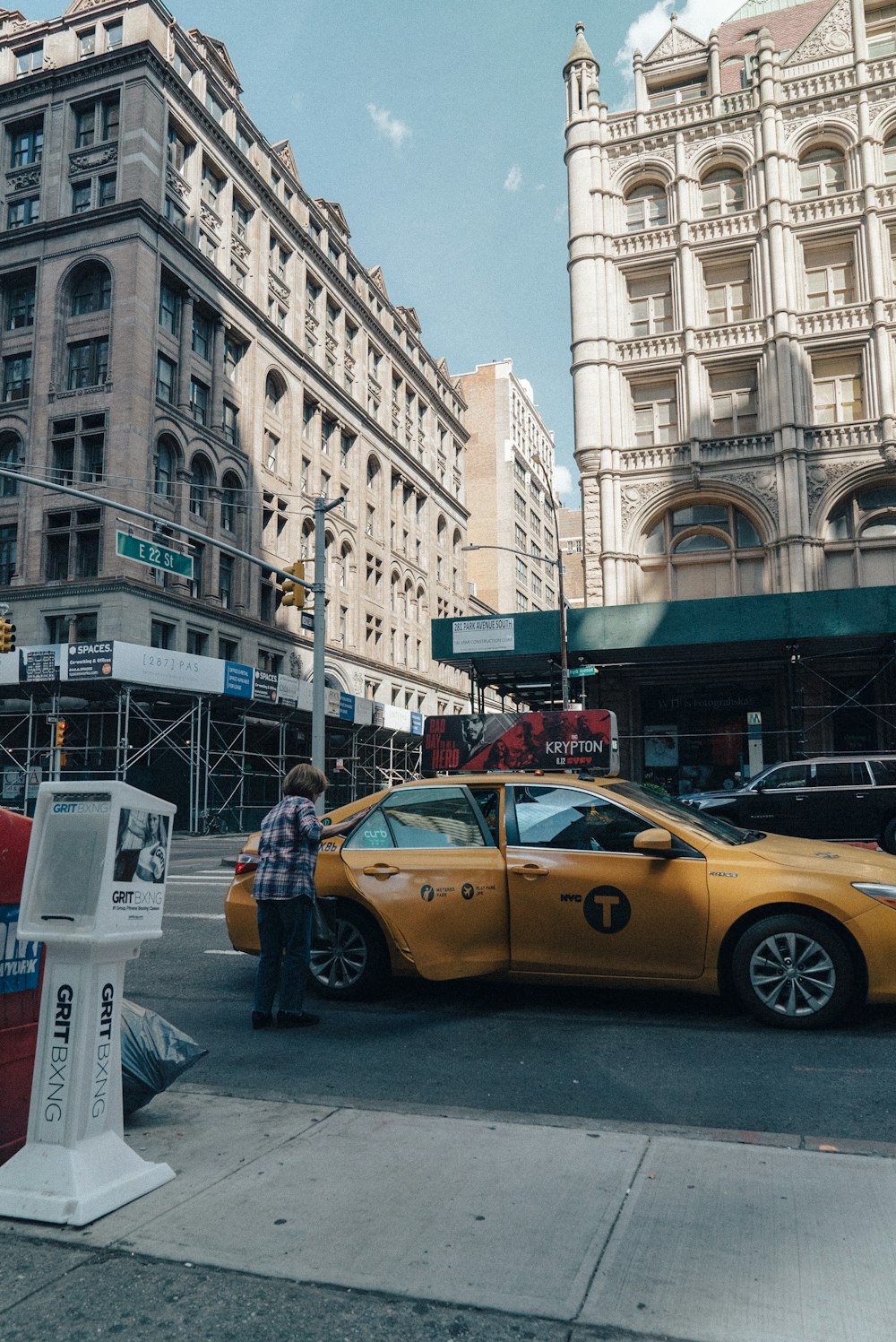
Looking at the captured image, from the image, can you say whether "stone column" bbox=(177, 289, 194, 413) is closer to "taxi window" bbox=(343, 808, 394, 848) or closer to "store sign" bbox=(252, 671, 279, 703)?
"store sign" bbox=(252, 671, 279, 703)

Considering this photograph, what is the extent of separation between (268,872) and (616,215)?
105 ft

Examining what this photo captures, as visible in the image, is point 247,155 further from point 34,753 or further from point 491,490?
point 491,490

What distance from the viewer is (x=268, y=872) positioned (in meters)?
6.14

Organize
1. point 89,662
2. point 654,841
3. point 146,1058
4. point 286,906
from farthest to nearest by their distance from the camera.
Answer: point 89,662 < point 654,841 < point 286,906 < point 146,1058

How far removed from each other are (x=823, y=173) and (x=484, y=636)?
61.3ft

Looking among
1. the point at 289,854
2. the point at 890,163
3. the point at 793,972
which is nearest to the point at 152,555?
the point at 289,854

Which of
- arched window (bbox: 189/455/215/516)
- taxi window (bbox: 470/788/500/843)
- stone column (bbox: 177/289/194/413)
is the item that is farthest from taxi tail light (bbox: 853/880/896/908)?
stone column (bbox: 177/289/194/413)

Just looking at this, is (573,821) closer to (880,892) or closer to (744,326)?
(880,892)

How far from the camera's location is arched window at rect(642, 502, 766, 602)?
1168 inches

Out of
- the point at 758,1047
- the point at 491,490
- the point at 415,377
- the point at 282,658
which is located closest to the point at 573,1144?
the point at 758,1047

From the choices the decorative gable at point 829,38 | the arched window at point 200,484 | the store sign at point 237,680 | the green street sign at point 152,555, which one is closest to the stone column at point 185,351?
the arched window at point 200,484

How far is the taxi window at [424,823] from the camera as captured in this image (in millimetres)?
6797

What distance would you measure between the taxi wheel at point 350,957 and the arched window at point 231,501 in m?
37.5

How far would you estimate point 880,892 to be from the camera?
5.92m
